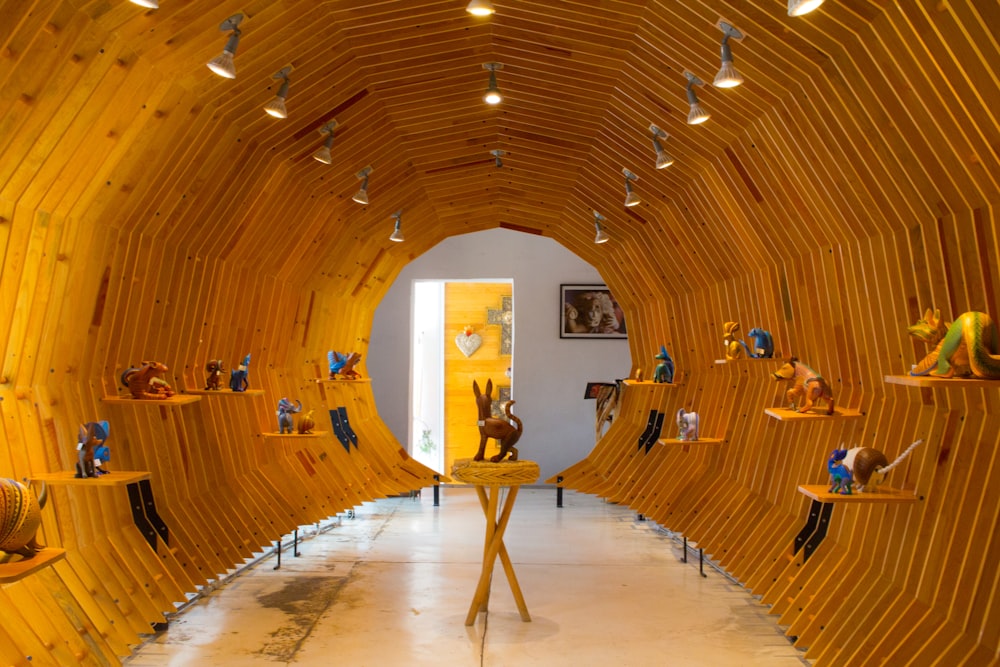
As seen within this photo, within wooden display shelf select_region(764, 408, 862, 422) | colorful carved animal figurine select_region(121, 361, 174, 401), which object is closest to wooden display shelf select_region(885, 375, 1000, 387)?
wooden display shelf select_region(764, 408, 862, 422)

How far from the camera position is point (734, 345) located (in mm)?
7199

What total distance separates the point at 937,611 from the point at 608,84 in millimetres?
4365

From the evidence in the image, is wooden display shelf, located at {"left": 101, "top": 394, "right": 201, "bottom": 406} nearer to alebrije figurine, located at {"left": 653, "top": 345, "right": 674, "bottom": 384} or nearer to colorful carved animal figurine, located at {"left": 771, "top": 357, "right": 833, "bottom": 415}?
colorful carved animal figurine, located at {"left": 771, "top": 357, "right": 833, "bottom": 415}

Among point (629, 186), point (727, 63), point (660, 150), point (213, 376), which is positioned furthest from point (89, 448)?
point (629, 186)

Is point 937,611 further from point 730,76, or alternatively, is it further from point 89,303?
point 89,303

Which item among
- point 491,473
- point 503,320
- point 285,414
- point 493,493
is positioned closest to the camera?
point 491,473

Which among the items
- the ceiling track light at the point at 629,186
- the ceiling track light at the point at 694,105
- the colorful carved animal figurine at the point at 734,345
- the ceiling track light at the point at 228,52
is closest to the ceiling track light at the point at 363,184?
the ceiling track light at the point at 629,186

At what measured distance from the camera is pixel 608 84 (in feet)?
22.6

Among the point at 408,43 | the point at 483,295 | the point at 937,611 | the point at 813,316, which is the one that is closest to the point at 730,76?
the point at 813,316

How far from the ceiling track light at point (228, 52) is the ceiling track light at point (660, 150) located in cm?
321

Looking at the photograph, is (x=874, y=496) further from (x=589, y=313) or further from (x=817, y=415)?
(x=589, y=313)

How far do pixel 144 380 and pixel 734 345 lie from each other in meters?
4.48

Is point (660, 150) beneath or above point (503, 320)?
above

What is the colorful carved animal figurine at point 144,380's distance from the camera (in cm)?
570
